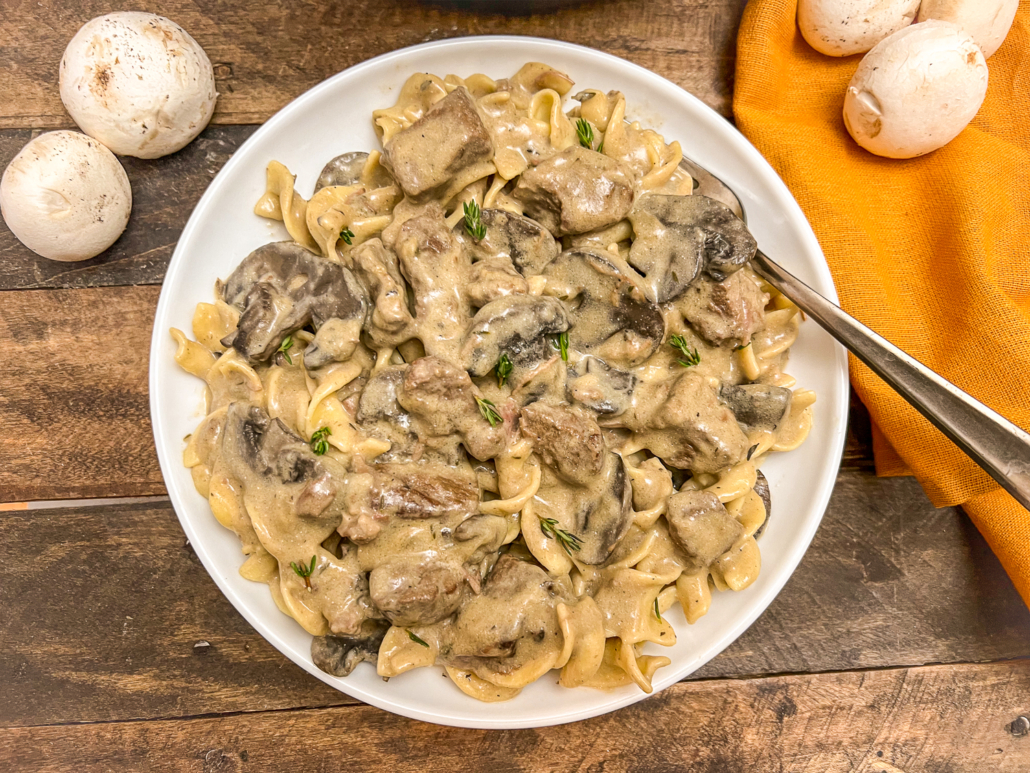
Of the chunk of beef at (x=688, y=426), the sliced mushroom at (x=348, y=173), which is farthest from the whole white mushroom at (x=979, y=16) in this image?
the sliced mushroom at (x=348, y=173)

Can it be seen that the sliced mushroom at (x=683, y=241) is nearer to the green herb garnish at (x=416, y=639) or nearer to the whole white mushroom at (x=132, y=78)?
the green herb garnish at (x=416, y=639)

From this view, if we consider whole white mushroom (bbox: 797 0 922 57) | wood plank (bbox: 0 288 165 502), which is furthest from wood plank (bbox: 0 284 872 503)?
whole white mushroom (bbox: 797 0 922 57)

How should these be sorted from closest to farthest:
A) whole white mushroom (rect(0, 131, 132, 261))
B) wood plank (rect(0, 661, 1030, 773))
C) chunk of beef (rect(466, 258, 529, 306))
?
chunk of beef (rect(466, 258, 529, 306)) → whole white mushroom (rect(0, 131, 132, 261)) → wood plank (rect(0, 661, 1030, 773))

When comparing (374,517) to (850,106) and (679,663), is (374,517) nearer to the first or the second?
(679,663)

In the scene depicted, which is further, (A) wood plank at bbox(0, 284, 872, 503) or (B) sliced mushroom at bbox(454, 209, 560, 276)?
(A) wood plank at bbox(0, 284, 872, 503)

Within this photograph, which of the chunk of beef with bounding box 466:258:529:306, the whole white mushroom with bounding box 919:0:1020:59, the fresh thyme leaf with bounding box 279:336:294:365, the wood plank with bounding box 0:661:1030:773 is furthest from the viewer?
the wood plank with bounding box 0:661:1030:773

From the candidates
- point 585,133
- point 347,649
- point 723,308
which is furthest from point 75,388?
point 723,308

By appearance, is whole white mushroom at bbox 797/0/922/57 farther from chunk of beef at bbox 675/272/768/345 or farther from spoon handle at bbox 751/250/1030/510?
chunk of beef at bbox 675/272/768/345
